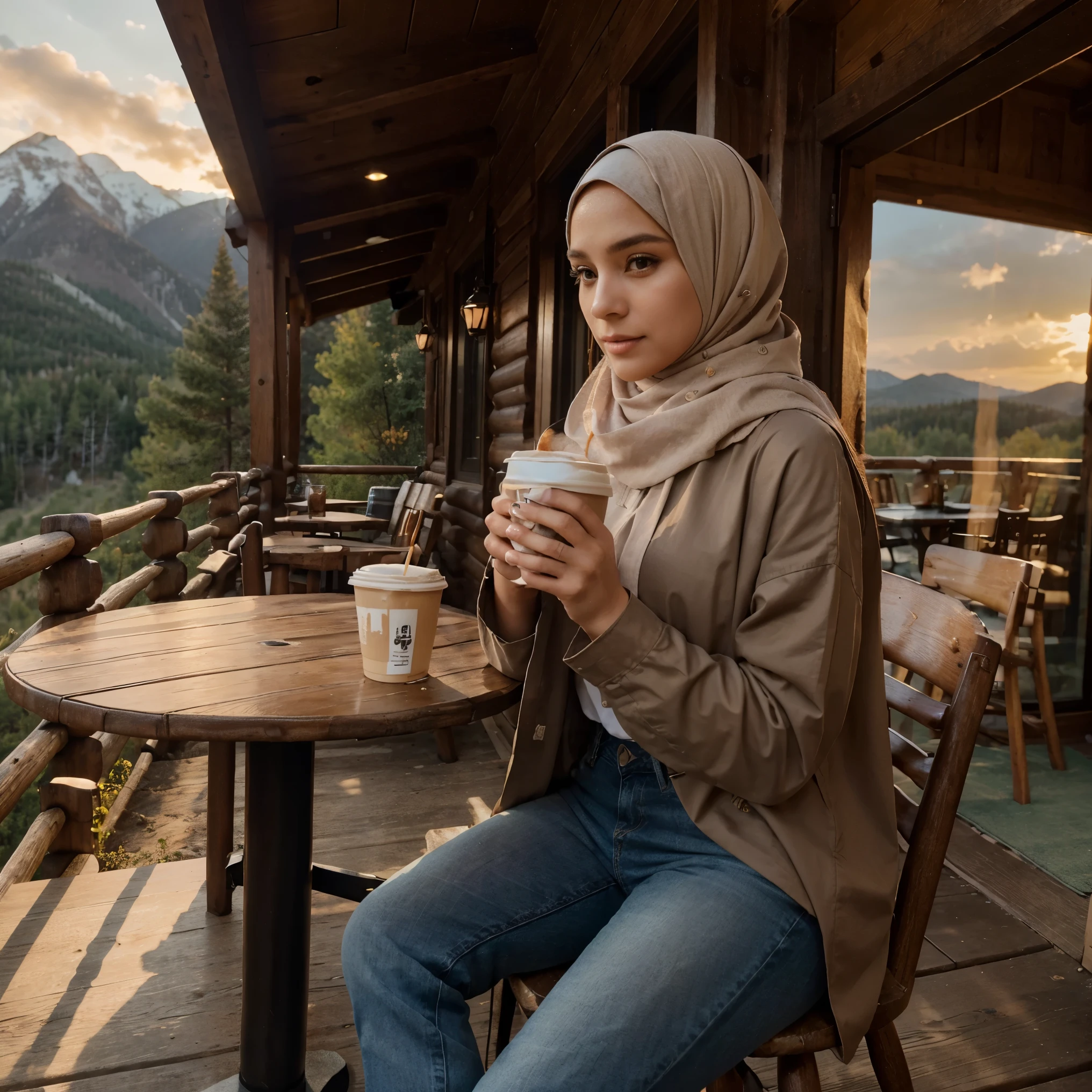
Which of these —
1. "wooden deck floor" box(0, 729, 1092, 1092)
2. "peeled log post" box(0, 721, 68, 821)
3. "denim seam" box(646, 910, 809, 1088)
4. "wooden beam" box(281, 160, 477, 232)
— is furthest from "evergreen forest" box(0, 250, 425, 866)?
"denim seam" box(646, 910, 809, 1088)

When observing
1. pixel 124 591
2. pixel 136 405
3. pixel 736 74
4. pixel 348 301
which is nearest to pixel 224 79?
pixel 124 591

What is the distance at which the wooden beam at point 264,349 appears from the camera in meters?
5.85

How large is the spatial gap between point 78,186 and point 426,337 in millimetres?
100308

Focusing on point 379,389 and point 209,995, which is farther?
point 379,389

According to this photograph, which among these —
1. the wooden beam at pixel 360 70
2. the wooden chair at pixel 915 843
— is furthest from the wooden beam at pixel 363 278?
the wooden chair at pixel 915 843

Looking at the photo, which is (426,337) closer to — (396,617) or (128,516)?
(128,516)

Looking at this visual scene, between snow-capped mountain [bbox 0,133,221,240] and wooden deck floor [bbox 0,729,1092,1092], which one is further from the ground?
snow-capped mountain [bbox 0,133,221,240]

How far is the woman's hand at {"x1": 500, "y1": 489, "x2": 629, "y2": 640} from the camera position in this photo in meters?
0.86

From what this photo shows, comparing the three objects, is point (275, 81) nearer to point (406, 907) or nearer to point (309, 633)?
point (309, 633)

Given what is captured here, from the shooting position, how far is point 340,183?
5.82 meters

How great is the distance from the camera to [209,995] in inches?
67.2

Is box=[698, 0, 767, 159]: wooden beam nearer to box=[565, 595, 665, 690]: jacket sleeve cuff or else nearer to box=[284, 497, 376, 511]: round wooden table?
box=[565, 595, 665, 690]: jacket sleeve cuff

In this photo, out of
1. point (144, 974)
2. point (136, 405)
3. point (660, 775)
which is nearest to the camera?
point (660, 775)

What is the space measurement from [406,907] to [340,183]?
5.81 m
